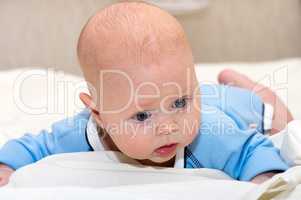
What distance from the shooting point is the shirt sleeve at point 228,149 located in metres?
1.00

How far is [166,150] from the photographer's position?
94 centimetres

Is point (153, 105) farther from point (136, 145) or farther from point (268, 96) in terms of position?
point (268, 96)

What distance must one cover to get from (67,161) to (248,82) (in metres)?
0.60

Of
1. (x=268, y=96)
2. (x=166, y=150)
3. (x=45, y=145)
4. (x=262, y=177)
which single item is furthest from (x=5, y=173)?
(x=268, y=96)

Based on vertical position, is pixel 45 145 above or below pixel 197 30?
below

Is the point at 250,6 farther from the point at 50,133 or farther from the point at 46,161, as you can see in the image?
the point at 46,161

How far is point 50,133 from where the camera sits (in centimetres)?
114

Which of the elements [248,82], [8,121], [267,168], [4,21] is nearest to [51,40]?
[4,21]

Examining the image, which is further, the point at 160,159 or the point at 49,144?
the point at 49,144

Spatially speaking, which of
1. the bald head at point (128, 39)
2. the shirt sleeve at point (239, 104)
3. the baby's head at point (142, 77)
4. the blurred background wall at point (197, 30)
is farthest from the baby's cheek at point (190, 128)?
the blurred background wall at point (197, 30)

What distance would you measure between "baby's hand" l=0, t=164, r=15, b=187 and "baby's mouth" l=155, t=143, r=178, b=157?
0.28 metres

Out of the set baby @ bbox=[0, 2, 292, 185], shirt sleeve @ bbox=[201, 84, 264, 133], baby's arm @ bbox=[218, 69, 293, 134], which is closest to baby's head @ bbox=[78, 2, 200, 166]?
baby @ bbox=[0, 2, 292, 185]

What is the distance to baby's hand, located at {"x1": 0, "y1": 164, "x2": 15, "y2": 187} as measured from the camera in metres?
1.01

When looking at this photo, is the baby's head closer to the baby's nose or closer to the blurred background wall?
the baby's nose
